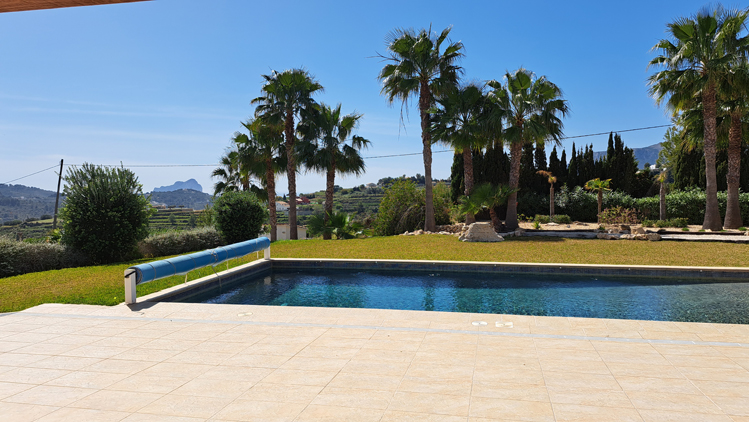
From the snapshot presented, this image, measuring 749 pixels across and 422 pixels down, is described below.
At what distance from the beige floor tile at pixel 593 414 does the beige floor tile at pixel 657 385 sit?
0.46 metres

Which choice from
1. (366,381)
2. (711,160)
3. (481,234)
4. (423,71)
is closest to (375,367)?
(366,381)

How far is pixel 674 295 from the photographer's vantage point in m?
8.02

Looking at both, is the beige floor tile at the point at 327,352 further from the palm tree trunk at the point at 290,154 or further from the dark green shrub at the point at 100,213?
the palm tree trunk at the point at 290,154

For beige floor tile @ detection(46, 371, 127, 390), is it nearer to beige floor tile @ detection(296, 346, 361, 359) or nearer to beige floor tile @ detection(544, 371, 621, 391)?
beige floor tile @ detection(296, 346, 361, 359)

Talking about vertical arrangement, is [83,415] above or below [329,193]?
below

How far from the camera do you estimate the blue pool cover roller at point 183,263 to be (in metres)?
6.71

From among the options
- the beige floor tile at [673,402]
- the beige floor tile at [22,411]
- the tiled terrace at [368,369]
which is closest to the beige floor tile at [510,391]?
the tiled terrace at [368,369]

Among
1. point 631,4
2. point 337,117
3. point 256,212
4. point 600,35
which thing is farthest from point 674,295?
point 337,117

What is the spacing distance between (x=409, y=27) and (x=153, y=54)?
10.4 metres

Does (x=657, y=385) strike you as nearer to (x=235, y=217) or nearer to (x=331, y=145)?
(x=235, y=217)

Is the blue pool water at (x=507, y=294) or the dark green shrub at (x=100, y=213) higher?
the dark green shrub at (x=100, y=213)

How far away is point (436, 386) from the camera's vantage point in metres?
3.41

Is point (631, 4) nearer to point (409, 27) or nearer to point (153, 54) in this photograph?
point (409, 27)

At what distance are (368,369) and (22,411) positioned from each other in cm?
264
